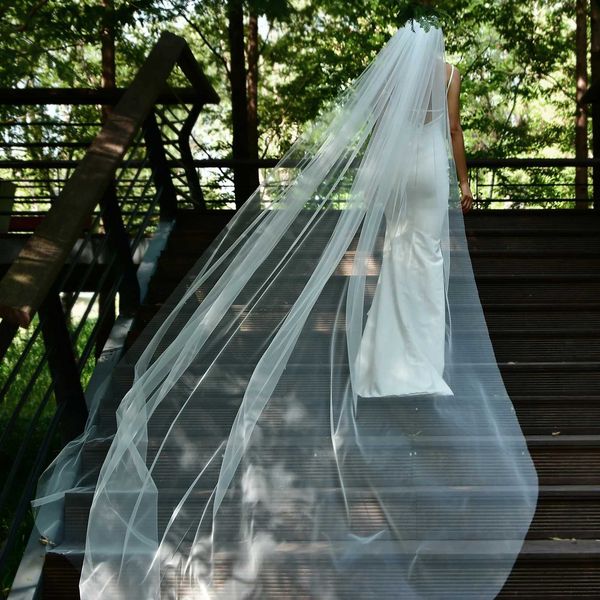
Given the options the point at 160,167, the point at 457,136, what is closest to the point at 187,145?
the point at 160,167

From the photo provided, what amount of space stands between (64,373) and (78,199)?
0.76m

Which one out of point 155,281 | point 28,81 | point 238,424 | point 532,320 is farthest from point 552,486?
point 28,81

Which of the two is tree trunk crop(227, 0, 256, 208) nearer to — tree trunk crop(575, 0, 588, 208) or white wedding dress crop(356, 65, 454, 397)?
tree trunk crop(575, 0, 588, 208)

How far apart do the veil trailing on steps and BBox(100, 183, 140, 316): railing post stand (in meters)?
0.93

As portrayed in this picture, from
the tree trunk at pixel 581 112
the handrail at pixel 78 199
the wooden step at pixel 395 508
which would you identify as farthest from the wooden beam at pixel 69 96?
the tree trunk at pixel 581 112

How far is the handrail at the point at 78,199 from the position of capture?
284 centimetres

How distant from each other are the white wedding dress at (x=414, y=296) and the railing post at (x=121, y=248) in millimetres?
1533

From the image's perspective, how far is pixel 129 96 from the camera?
4.20 m

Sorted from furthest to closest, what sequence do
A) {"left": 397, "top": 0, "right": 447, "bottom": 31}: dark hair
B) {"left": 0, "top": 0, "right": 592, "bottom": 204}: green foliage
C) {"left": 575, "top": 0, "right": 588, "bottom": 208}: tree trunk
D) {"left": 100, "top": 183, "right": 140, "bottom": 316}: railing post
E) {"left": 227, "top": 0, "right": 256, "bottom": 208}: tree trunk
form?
{"left": 575, "top": 0, "right": 588, "bottom": 208}: tree trunk, {"left": 0, "top": 0, "right": 592, "bottom": 204}: green foliage, {"left": 227, "top": 0, "right": 256, "bottom": 208}: tree trunk, {"left": 100, "top": 183, "right": 140, "bottom": 316}: railing post, {"left": 397, "top": 0, "right": 447, "bottom": 31}: dark hair

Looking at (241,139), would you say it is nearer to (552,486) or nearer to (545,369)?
(545,369)

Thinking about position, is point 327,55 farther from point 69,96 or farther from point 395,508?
point 395,508

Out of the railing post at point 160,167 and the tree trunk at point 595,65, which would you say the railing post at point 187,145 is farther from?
the tree trunk at point 595,65

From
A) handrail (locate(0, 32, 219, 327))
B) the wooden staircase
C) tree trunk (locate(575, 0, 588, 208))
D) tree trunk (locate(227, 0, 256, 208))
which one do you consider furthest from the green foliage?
handrail (locate(0, 32, 219, 327))

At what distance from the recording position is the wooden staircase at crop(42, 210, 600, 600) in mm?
2887
